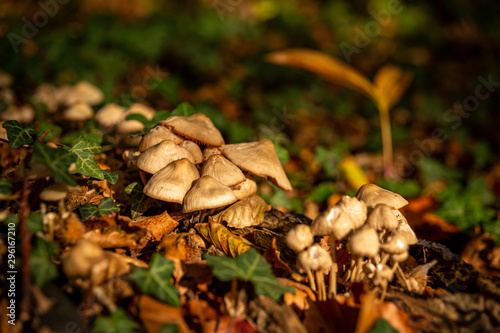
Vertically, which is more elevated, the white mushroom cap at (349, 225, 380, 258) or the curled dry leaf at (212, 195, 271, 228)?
the white mushroom cap at (349, 225, 380, 258)

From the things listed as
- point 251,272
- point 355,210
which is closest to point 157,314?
point 251,272

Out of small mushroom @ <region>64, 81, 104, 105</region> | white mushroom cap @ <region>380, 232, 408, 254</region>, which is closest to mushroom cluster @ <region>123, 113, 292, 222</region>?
white mushroom cap @ <region>380, 232, 408, 254</region>

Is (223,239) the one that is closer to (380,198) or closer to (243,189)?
(243,189)

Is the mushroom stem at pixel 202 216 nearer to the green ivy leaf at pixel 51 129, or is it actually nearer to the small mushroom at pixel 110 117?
the small mushroom at pixel 110 117

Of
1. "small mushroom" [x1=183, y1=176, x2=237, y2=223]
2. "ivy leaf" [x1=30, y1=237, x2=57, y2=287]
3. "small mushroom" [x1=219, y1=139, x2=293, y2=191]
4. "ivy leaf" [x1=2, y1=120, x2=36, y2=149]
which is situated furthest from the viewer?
"small mushroom" [x1=219, y1=139, x2=293, y2=191]

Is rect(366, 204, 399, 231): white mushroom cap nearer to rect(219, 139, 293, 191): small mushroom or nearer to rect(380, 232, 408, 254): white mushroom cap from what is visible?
rect(380, 232, 408, 254): white mushroom cap

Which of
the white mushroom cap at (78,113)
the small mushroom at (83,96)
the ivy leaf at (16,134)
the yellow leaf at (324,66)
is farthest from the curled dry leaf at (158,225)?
the yellow leaf at (324,66)
